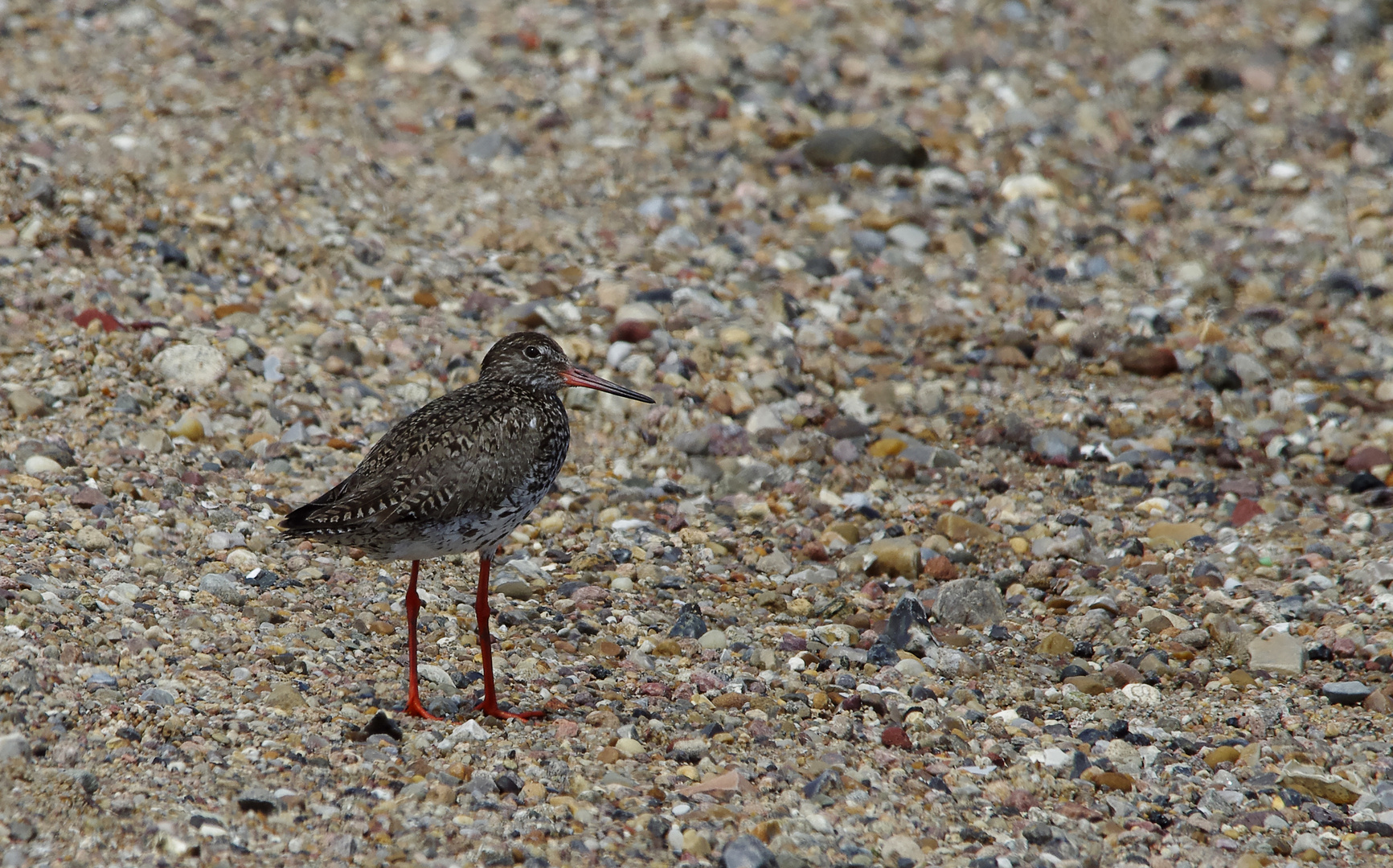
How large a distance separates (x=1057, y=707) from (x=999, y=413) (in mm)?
3434

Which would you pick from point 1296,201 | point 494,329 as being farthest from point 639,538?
point 1296,201

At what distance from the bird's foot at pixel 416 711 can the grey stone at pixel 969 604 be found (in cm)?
311

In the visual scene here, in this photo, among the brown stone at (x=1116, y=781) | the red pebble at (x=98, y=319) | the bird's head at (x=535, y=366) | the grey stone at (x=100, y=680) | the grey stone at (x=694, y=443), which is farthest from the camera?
the grey stone at (x=694, y=443)

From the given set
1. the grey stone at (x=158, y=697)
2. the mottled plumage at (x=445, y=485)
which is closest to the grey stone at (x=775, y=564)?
the mottled plumage at (x=445, y=485)

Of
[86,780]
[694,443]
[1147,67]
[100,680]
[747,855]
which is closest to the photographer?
[86,780]

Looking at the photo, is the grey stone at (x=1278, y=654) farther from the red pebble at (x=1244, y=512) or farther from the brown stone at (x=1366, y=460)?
the brown stone at (x=1366, y=460)

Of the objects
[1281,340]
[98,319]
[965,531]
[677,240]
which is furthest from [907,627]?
[98,319]

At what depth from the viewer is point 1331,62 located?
15.3 meters

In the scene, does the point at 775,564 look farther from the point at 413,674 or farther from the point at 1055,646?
the point at 413,674

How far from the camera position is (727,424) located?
980 cm

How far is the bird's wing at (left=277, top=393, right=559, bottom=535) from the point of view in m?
6.62

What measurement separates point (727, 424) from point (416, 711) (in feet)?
12.6

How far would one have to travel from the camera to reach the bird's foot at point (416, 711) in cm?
655

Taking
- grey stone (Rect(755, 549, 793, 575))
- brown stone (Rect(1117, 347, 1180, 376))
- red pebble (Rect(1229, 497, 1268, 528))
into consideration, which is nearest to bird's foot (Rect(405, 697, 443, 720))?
grey stone (Rect(755, 549, 793, 575))
